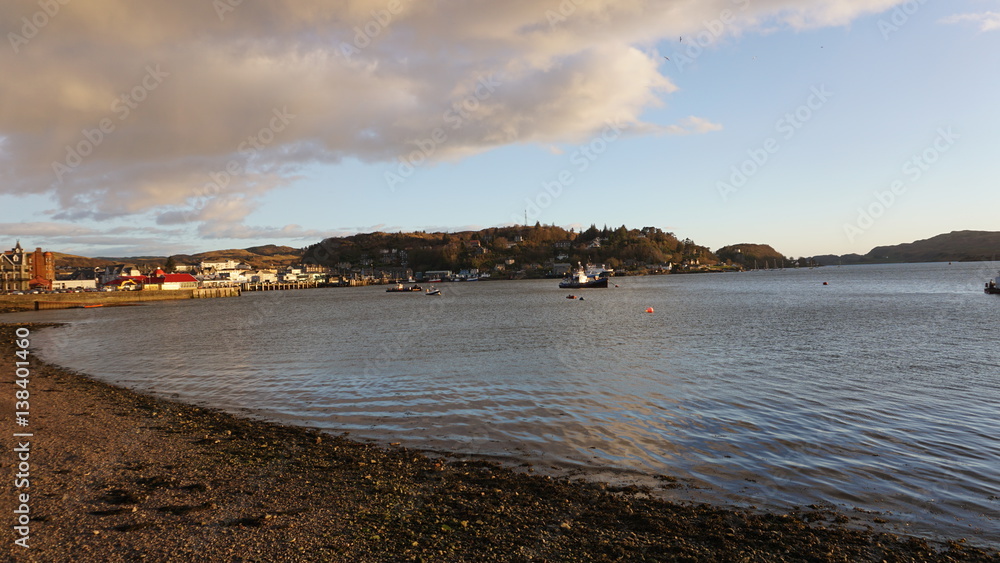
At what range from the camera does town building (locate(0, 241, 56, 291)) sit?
391 feet

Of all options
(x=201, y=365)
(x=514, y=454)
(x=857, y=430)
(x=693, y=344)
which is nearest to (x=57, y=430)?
(x=514, y=454)

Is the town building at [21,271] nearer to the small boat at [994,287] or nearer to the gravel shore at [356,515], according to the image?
the gravel shore at [356,515]

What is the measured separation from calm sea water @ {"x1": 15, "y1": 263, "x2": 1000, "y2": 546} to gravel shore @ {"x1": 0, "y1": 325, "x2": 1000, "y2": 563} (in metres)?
A: 1.21

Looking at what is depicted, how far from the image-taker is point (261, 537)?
6.75 metres

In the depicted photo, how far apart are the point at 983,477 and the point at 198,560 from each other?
12.6 m

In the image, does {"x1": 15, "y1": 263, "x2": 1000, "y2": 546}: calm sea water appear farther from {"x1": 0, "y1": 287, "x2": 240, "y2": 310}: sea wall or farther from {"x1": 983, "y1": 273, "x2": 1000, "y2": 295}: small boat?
{"x1": 0, "y1": 287, "x2": 240, "y2": 310}: sea wall

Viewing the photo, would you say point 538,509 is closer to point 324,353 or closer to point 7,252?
point 324,353

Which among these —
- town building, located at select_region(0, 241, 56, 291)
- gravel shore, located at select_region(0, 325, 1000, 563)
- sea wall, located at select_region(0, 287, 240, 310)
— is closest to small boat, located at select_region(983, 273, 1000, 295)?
gravel shore, located at select_region(0, 325, 1000, 563)

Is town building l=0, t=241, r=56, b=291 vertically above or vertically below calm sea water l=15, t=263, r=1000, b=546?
above

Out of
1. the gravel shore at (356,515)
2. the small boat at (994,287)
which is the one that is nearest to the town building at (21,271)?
the gravel shore at (356,515)

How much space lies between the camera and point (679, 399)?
16.5 metres

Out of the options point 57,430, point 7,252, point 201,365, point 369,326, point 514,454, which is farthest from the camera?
point 7,252

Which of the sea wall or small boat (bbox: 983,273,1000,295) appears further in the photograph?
the sea wall

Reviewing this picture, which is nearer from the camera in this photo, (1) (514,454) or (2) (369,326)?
(1) (514,454)
